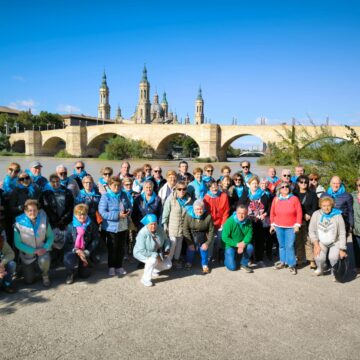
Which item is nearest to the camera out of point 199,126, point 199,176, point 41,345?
point 41,345

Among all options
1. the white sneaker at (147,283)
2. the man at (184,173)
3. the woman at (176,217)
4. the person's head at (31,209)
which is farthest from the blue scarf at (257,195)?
the person's head at (31,209)

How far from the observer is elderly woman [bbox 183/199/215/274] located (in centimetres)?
442

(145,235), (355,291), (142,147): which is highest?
(142,147)

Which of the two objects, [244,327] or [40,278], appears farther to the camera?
[40,278]

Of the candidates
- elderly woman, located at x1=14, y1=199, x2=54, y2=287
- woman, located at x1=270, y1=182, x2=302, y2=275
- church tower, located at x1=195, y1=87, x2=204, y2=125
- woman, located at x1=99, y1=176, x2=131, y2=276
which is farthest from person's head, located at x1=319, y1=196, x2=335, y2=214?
church tower, located at x1=195, y1=87, x2=204, y2=125

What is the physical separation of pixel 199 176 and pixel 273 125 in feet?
115

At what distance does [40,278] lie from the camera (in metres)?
4.04

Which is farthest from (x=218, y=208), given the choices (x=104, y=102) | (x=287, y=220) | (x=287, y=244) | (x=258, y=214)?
(x=104, y=102)

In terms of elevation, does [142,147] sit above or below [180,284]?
above

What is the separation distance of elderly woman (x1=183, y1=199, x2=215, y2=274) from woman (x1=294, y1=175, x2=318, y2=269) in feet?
4.39

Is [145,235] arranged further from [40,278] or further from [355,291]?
[355,291]

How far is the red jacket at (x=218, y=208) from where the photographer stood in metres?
4.72

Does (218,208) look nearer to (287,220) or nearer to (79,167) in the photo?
(287,220)

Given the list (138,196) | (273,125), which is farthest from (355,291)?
(273,125)
